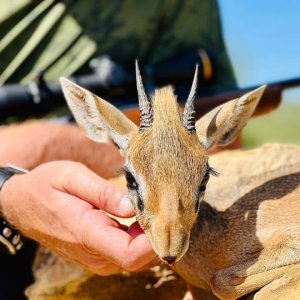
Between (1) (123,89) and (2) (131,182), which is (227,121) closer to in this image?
(2) (131,182)

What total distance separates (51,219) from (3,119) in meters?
1.83

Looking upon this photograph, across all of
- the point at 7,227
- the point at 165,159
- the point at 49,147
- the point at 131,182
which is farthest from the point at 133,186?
the point at 49,147

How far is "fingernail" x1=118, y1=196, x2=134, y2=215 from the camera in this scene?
296 centimetres

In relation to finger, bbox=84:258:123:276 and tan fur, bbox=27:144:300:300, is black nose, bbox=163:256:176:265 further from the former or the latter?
finger, bbox=84:258:123:276

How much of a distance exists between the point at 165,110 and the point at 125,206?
1.49 feet

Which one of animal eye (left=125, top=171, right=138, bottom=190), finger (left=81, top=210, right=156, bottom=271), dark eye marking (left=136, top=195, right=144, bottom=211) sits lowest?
finger (left=81, top=210, right=156, bottom=271)

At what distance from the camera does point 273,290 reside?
2.78m

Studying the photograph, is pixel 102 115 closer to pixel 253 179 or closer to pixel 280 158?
pixel 253 179

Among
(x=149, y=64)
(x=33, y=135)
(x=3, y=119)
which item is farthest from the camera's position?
(x=149, y=64)

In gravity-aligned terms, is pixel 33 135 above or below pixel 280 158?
above

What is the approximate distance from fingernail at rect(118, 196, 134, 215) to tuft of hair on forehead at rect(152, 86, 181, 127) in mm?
394

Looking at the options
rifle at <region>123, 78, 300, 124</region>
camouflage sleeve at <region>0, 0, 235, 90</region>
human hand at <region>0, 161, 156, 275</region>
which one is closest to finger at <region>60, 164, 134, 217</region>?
human hand at <region>0, 161, 156, 275</region>

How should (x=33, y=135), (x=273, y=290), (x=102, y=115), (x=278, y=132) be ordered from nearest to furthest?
(x=273, y=290), (x=102, y=115), (x=33, y=135), (x=278, y=132)

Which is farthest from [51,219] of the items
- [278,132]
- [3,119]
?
[278,132]
